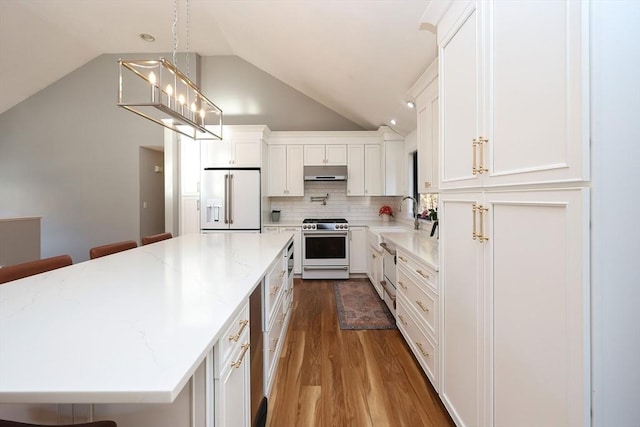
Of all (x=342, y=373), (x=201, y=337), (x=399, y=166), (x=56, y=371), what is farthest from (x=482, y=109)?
(x=399, y=166)

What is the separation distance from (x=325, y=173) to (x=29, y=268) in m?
3.76

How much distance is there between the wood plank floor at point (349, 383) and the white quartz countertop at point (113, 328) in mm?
958

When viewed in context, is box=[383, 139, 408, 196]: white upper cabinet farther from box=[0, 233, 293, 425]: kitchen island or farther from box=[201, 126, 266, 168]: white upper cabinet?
box=[0, 233, 293, 425]: kitchen island

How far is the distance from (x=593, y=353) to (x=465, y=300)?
0.63 m

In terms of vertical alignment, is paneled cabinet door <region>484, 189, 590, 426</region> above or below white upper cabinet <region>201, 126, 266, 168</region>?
below

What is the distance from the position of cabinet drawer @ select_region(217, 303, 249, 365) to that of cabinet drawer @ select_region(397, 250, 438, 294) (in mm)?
1159

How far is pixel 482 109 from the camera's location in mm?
1220

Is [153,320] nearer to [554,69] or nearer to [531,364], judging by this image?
[531,364]

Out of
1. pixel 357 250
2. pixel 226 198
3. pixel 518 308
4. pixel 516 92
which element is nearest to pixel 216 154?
pixel 226 198

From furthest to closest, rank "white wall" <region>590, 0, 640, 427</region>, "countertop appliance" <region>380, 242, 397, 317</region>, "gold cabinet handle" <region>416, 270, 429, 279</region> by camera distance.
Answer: "countertop appliance" <region>380, 242, 397, 317</region> → "gold cabinet handle" <region>416, 270, 429, 279</region> → "white wall" <region>590, 0, 640, 427</region>

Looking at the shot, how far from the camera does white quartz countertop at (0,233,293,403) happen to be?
0.56 metres

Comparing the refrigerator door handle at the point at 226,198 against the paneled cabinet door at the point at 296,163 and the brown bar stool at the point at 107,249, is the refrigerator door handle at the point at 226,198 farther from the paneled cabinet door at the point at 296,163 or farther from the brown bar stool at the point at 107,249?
the brown bar stool at the point at 107,249

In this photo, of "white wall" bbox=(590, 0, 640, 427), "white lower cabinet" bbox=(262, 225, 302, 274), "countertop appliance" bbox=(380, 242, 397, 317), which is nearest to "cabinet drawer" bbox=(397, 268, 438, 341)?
"countertop appliance" bbox=(380, 242, 397, 317)

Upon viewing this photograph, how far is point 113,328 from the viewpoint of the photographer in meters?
0.80
